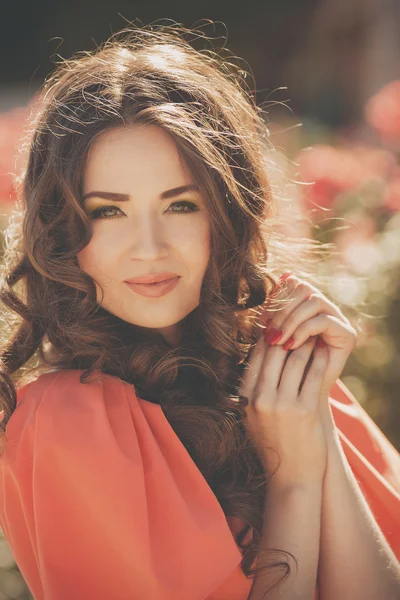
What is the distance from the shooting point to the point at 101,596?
1.59 meters

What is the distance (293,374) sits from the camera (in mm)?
1959

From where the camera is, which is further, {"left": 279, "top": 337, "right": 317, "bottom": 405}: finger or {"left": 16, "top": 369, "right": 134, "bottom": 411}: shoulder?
{"left": 279, "top": 337, "right": 317, "bottom": 405}: finger

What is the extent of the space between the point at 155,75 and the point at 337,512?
131 centimetres

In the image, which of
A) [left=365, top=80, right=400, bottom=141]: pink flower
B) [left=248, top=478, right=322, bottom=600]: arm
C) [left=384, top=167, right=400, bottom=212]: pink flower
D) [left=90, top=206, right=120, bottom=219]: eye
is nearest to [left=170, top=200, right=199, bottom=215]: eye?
[left=90, top=206, right=120, bottom=219]: eye

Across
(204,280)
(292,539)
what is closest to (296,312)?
(204,280)

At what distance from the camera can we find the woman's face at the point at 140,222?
172cm

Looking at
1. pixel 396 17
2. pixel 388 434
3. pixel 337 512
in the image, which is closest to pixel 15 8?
pixel 396 17

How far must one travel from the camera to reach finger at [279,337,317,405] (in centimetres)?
193

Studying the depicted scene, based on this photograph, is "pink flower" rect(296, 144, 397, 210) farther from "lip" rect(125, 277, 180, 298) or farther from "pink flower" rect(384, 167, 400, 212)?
"lip" rect(125, 277, 180, 298)

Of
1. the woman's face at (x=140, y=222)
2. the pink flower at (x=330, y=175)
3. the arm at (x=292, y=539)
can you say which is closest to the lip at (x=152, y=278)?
the woman's face at (x=140, y=222)

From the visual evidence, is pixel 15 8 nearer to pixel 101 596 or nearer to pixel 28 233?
pixel 28 233

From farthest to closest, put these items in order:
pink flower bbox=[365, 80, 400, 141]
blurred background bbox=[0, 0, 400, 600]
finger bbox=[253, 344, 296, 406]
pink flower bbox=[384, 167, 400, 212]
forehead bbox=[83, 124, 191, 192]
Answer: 1. pink flower bbox=[365, 80, 400, 141]
2. pink flower bbox=[384, 167, 400, 212]
3. blurred background bbox=[0, 0, 400, 600]
4. finger bbox=[253, 344, 296, 406]
5. forehead bbox=[83, 124, 191, 192]

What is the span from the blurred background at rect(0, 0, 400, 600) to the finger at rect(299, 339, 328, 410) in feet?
1.91

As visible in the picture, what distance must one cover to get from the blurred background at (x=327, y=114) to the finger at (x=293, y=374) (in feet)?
2.01
